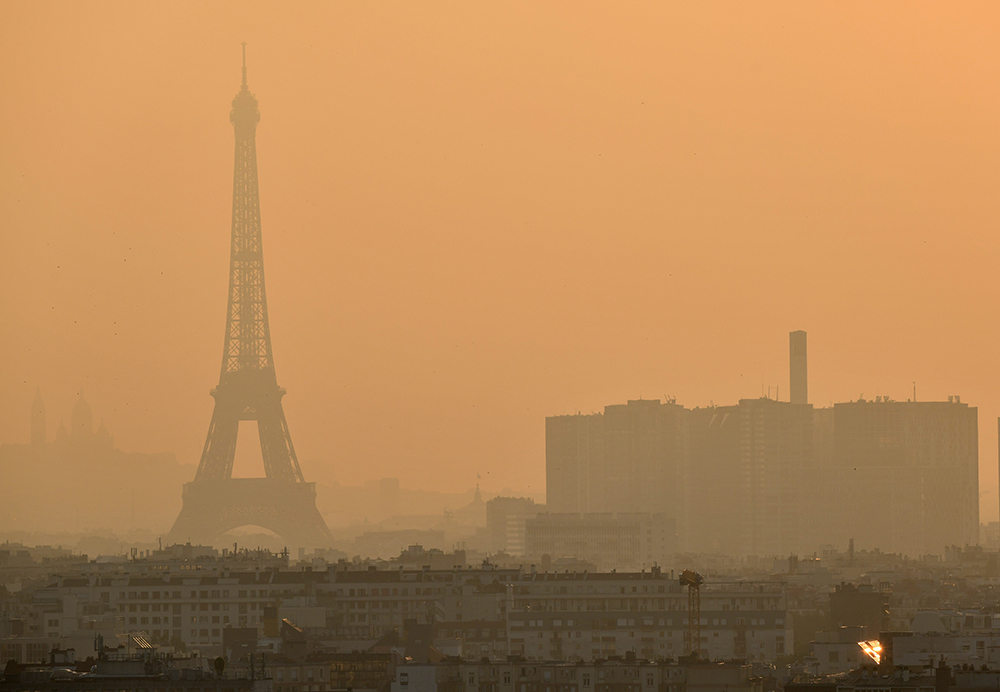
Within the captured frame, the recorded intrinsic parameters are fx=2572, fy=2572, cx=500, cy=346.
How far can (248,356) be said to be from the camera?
147m

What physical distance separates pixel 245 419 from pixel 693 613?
70014 mm

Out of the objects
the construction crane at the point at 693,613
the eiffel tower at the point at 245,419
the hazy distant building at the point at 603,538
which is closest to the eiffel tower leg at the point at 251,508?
the eiffel tower at the point at 245,419

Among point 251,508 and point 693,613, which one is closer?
point 693,613

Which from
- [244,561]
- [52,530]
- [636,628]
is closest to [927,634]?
[636,628]

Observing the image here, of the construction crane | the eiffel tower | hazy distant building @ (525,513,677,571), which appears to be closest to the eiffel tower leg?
the eiffel tower

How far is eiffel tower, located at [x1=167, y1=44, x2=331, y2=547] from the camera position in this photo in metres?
145

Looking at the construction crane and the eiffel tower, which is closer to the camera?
the construction crane

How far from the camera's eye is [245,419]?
145625mm

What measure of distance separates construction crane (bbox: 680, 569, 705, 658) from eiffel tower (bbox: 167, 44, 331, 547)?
220 feet

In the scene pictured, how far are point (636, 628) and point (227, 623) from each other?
637 inches

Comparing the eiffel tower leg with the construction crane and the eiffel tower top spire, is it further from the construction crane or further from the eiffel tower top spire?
the construction crane

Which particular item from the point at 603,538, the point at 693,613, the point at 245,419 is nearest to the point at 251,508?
the point at 245,419

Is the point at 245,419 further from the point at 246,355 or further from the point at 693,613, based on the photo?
the point at 693,613

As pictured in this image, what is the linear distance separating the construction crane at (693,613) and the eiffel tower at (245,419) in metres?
67.1
